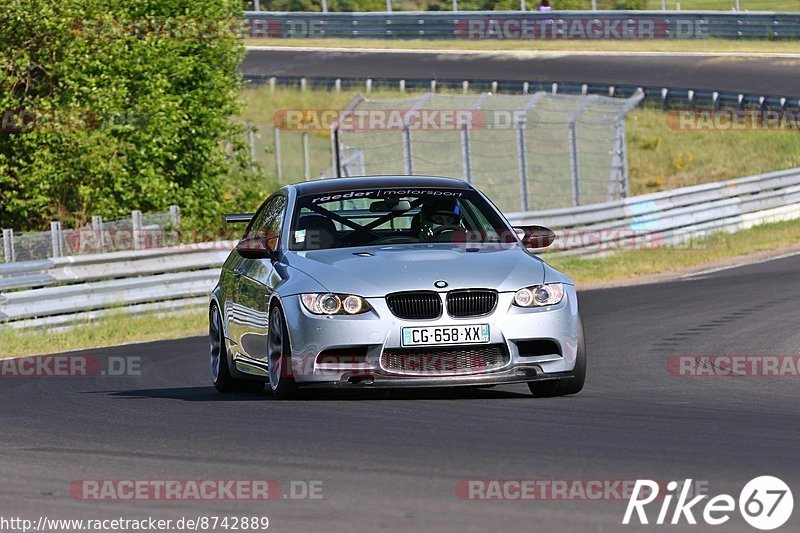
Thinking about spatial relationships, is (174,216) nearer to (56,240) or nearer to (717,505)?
(56,240)

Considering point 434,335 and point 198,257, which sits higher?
point 434,335

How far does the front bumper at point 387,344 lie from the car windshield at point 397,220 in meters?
0.99

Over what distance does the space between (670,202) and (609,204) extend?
1.33 metres

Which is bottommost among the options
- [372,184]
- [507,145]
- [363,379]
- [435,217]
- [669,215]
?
[507,145]

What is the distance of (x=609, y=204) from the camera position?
83.9 ft

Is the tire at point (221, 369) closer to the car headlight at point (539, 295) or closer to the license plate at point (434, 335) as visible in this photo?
the license plate at point (434, 335)

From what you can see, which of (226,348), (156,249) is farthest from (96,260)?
(226,348)

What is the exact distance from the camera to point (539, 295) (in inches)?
367

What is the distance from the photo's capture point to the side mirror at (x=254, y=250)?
33.3ft

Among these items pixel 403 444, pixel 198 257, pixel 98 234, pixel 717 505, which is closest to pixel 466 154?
A: pixel 198 257

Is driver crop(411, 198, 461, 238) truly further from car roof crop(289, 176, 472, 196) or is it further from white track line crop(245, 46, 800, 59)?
white track line crop(245, 46, 800, 59)

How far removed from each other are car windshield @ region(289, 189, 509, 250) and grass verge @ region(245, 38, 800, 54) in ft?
131

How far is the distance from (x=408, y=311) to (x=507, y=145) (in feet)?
96.1

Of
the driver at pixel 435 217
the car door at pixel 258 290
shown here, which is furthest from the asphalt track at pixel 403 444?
the driver at pixel 435 217
